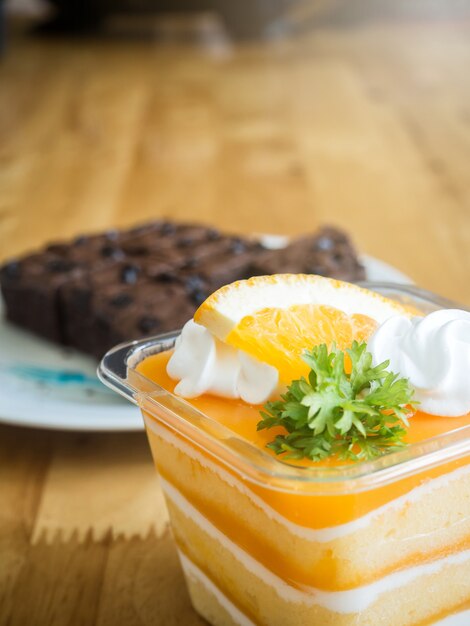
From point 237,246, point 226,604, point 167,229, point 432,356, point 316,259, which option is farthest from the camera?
point 167,229

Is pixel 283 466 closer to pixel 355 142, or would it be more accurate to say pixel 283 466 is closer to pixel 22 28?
pixel 355 142

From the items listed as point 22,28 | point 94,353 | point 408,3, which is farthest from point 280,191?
point 22,28

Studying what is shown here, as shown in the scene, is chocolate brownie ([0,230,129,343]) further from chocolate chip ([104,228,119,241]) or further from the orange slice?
the orange slice

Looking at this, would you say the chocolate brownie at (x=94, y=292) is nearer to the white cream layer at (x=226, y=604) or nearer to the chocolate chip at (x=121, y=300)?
the chocolate chip at (x=121, y=300)

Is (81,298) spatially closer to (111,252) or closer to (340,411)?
(111,252)

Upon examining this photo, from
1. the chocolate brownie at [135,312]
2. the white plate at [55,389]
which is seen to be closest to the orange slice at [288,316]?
the white plate at [55,389]

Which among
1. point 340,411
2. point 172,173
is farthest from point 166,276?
point 172,173

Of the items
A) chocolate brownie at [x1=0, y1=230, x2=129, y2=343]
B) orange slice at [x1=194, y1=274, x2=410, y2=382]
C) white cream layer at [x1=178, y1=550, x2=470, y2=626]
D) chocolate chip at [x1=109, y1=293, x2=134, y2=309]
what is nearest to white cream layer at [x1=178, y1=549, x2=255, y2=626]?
white cream layer at [x1=178, y1=550, x2=470, y2=626]
